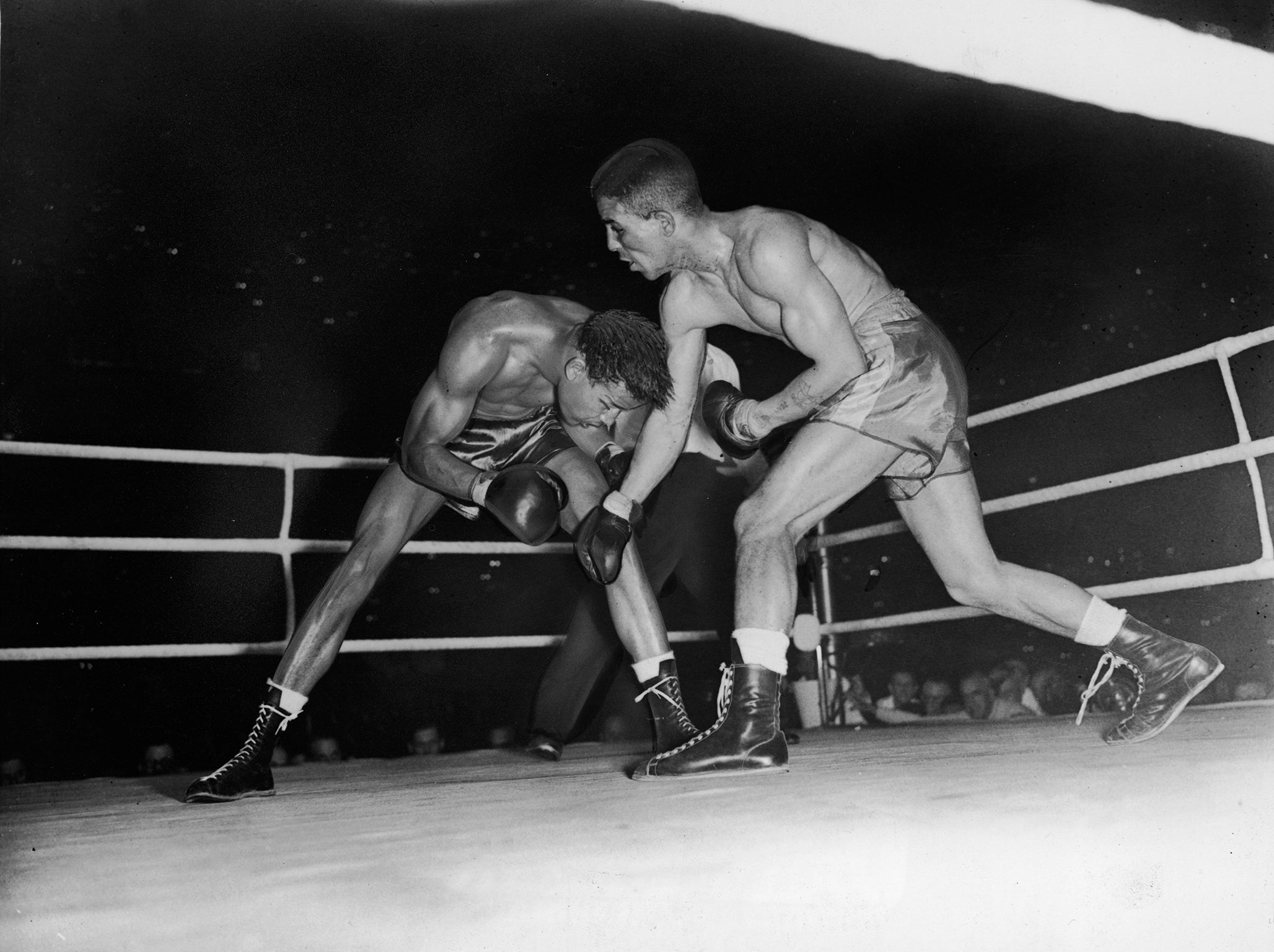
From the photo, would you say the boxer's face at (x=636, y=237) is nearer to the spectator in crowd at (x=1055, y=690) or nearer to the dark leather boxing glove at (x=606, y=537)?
the dark leather boxing glove at (x=606, y=537)

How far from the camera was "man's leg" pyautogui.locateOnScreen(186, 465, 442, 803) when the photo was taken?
1.81m

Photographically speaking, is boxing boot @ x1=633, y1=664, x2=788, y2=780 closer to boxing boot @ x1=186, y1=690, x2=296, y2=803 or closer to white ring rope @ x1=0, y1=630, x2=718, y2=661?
boxing boot @ x1=186, y1=690, x2=296, y2=803

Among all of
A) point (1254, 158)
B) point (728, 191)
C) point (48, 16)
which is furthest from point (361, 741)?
point (1254, 158)

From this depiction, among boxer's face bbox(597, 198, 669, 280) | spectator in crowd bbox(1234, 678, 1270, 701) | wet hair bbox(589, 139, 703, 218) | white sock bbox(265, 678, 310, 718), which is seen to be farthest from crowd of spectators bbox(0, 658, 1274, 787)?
wet hair bbox(589, 139, 703, 218)

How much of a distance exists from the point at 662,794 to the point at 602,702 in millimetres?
1073

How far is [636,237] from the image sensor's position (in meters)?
2.02

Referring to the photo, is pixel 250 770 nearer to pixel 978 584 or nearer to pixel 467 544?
pixel 467 544

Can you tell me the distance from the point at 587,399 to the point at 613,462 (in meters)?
0.15

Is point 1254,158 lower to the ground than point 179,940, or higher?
higher

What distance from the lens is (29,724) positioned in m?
3.54

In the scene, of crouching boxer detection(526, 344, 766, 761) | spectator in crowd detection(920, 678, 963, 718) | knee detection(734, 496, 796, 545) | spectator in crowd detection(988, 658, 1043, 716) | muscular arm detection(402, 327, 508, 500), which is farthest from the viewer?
spectator in crowd detection(920, 678, 963, 718)

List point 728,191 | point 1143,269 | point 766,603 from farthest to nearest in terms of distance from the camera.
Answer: point 728,191 < point 1143,269 < point 766,603

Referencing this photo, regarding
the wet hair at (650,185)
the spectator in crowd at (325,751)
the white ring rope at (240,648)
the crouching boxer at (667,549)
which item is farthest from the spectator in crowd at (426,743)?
the wet hair at (650,185)

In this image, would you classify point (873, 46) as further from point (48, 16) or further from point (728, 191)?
point (48, 16)
